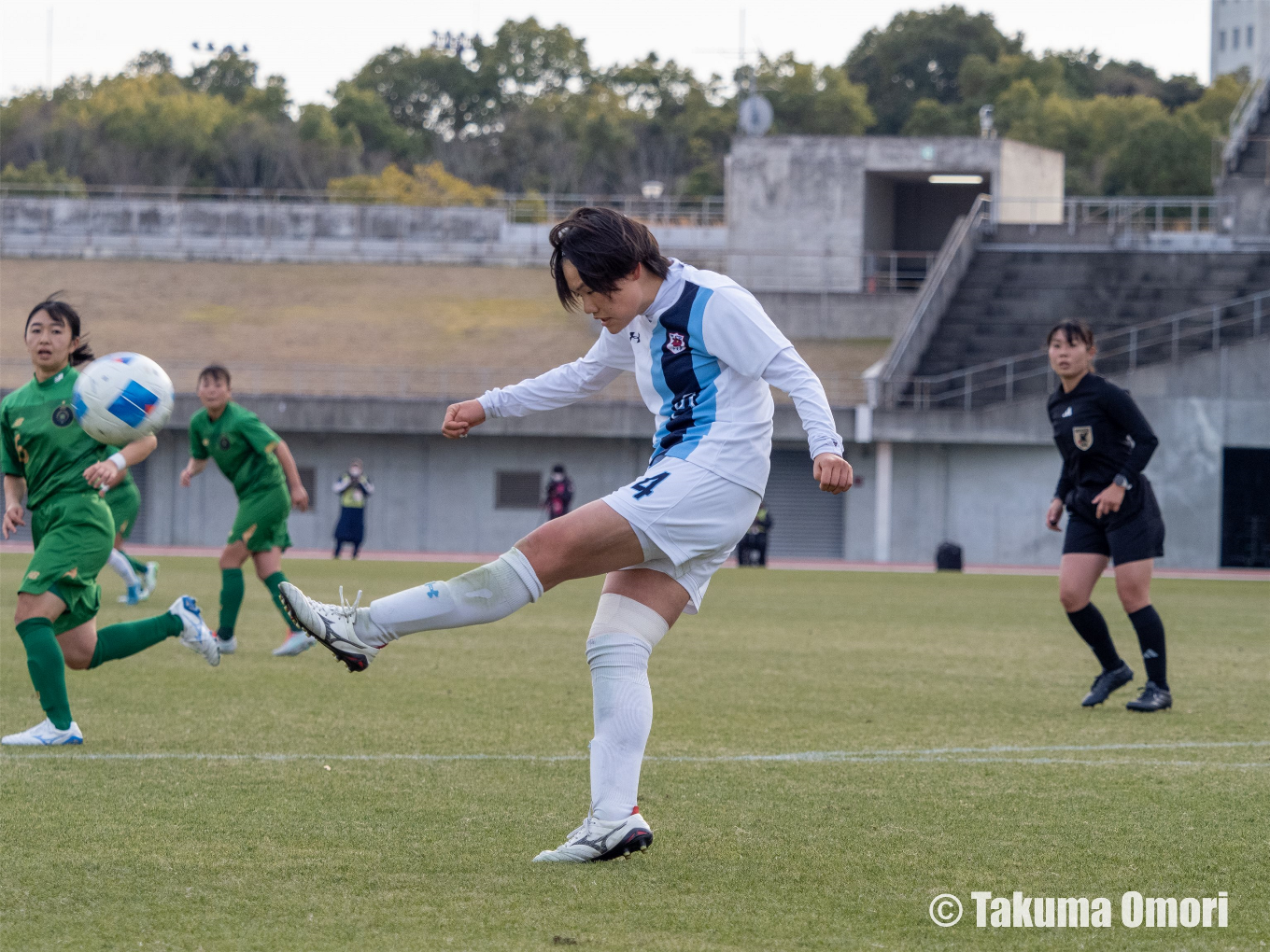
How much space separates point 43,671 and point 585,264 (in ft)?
10.8

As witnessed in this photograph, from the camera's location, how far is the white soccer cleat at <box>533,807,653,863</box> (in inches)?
166

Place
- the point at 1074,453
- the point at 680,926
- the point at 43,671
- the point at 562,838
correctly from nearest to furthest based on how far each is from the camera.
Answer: the point at 680,926 → the point at 562,838 → the point at 43,671 → the point at 1074,453

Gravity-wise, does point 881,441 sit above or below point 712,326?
below

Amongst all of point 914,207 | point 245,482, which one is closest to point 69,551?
point 245,482

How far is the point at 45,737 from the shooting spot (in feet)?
20.5

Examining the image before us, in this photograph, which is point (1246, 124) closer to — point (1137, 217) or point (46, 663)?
point (1137, 217)

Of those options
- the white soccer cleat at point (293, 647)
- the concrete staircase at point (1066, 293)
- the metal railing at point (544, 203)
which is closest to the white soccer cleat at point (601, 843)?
the white soccer cleat at point (293, 647)

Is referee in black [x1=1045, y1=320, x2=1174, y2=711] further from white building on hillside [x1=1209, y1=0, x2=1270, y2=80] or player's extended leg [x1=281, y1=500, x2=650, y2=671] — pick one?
white building on hillside [x1=1209, y1=0, x2=1270, y2=80]

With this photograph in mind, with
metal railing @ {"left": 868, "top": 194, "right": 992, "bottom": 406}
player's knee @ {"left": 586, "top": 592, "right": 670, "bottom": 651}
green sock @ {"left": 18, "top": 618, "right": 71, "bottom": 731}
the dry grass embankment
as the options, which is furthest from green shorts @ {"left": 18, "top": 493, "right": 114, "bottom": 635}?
the dry grass embankment

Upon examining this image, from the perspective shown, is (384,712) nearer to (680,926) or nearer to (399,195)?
(680,926)

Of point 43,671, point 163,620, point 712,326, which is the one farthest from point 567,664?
point 712,326

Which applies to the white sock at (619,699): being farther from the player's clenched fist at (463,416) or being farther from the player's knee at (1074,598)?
the player's knee at (1074,598)

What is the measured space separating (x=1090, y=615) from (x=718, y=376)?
15.1ft

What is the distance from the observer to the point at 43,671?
243 inches
